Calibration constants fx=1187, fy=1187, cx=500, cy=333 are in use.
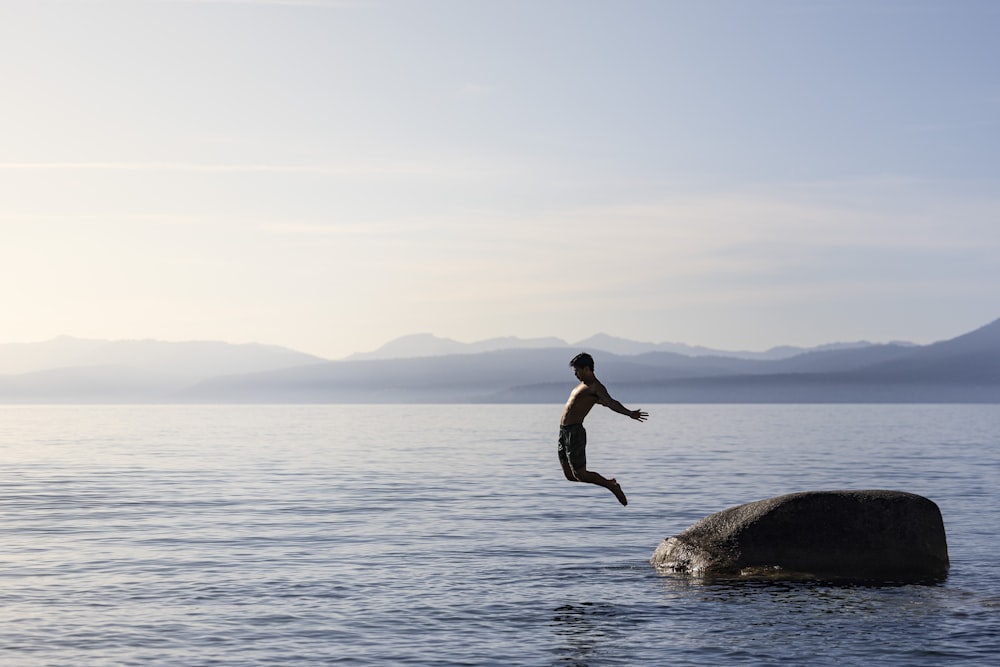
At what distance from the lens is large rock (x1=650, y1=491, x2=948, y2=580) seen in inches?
783

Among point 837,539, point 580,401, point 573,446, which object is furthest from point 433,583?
point 837,539

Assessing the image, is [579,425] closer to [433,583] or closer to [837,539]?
[433,583]

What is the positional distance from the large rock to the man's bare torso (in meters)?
3.79

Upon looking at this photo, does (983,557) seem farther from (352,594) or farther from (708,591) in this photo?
(352,594)

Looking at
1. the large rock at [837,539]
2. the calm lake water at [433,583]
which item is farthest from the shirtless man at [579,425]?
the large rock at [837,539]

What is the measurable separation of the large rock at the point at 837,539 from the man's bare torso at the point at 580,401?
379 centimetres

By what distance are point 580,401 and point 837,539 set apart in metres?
5.26

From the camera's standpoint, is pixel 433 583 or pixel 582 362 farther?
pixel 433 583

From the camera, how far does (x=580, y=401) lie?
18.5 meters

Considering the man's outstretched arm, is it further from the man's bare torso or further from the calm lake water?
the calm lake water

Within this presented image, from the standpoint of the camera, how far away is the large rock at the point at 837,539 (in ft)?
65.3

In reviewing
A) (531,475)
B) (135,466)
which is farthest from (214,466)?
(531,475)

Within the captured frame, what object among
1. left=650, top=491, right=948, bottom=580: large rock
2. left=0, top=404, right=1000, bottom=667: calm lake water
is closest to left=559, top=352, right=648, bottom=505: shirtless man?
left=0, top=404, right=1000, bottom=667: calm lake water

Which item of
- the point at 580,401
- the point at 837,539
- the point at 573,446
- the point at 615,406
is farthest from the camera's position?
the point at 837,539
